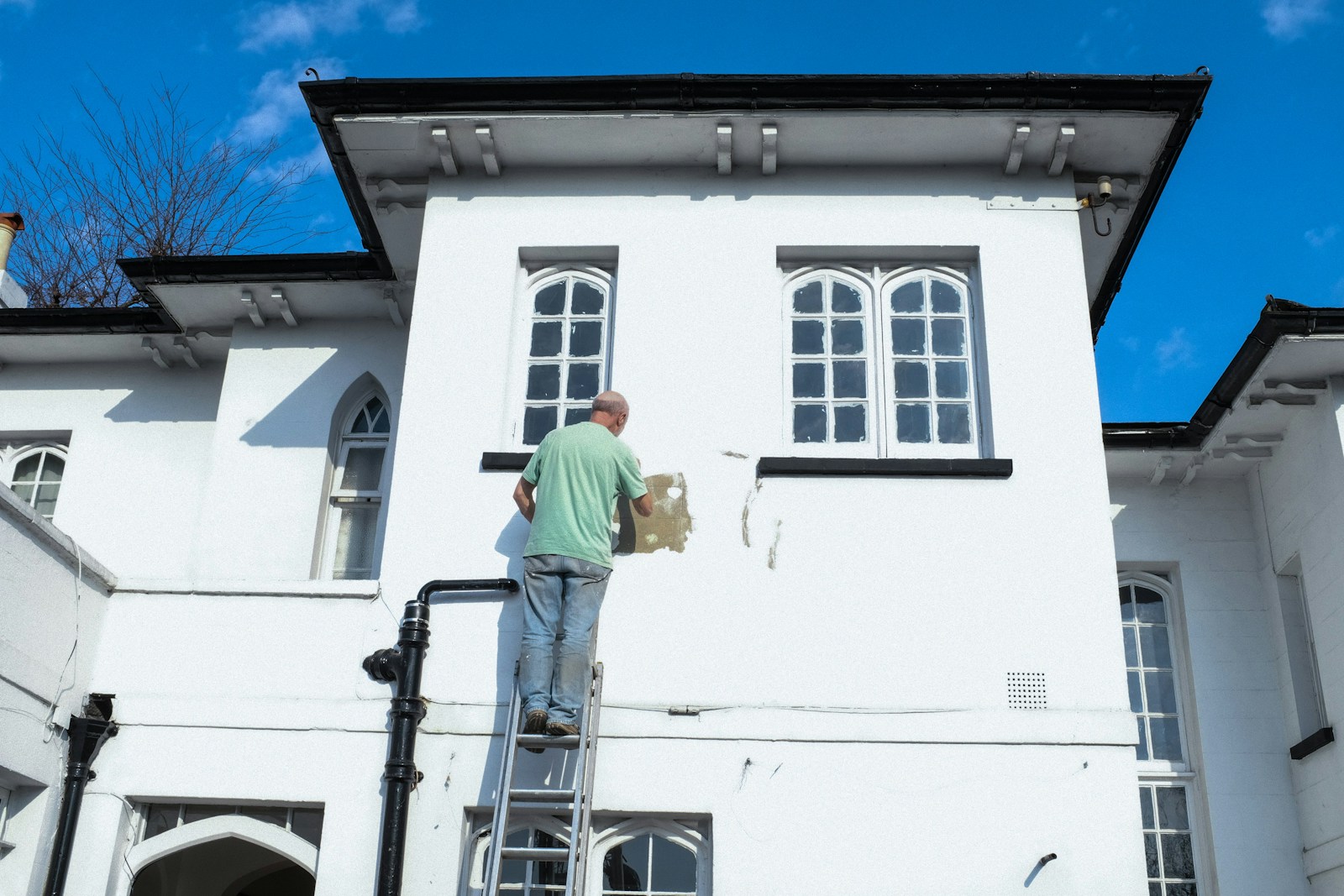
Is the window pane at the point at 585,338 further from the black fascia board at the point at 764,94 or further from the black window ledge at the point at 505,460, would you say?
the black fascia board at the point at 764,94

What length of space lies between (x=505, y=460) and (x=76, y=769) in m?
3.06

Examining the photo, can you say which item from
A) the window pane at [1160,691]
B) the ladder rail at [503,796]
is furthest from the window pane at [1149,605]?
the ladder rail at [503,796]

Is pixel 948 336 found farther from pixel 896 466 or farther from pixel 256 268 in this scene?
pixel 256 268

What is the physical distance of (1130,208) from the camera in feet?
31.2

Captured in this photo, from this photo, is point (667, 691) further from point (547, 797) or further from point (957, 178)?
point (957, 178)

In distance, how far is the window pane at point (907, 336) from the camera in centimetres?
889

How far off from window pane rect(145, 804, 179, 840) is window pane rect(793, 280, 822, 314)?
5042 mm

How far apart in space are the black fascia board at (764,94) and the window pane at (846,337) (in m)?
1.43

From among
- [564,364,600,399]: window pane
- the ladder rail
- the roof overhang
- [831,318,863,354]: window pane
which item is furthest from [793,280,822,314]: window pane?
the ladder rail

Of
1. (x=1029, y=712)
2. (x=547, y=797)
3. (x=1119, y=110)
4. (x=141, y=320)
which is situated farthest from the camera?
(x=141, y=320)

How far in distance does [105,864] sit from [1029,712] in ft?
17.6

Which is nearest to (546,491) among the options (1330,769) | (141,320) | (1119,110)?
(1119,110)

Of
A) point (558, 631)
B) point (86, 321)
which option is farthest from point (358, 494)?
point (558, 631)

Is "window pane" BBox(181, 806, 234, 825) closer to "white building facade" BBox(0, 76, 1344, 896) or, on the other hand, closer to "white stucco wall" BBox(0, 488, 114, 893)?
"white building facade" BBox(0, 76, 1344, 896)
